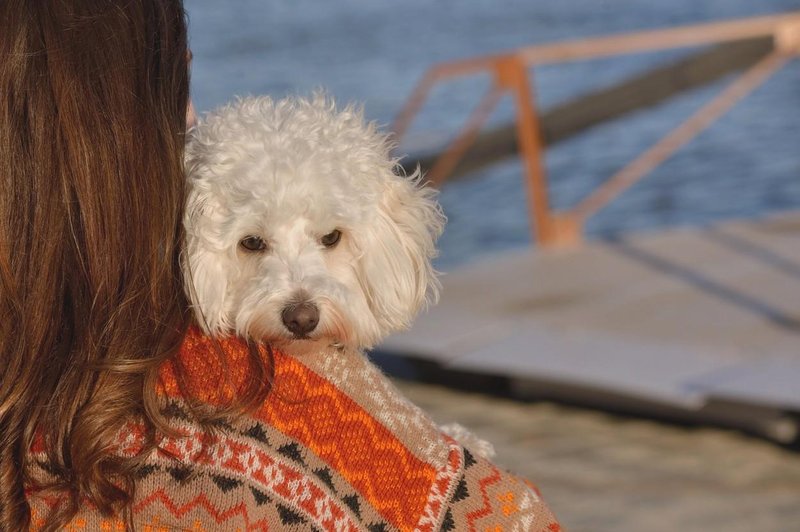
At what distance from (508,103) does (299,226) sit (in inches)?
636

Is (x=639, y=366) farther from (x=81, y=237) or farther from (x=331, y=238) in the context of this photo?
(x=81, y=237)

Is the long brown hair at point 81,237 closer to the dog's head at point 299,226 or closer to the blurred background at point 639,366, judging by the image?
the dog's head at point 299,226

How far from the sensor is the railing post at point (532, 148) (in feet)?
24.1

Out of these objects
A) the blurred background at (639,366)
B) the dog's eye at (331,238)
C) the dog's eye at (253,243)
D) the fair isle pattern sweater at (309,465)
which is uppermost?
the dog's eye at (331,238)

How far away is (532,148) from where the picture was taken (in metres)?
7.50

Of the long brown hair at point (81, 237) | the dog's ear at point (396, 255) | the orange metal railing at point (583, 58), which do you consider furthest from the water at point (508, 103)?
the orange metal railing at point (583, 58)

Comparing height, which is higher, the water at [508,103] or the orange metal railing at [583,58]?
the orange metal railing at [583,58]

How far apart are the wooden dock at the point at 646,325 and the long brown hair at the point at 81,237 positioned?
3.47 m

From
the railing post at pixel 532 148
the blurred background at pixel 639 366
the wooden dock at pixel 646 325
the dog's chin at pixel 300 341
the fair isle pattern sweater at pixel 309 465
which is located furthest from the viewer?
the railing post at pixel 532 148

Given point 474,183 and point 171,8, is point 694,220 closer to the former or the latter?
point 474,183

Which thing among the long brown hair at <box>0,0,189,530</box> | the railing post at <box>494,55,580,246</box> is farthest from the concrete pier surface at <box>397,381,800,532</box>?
the long brown hair at <box>0,0,189,530</box>

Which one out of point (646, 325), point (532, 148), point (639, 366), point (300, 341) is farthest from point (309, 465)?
point (532, 148)

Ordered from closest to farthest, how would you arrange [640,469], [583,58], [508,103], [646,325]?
1. [640,469]
2. [646,325]
3. [583,58]
4. [508,103]

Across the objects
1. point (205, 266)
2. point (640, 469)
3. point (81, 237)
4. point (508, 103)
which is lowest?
point (508, 103)
